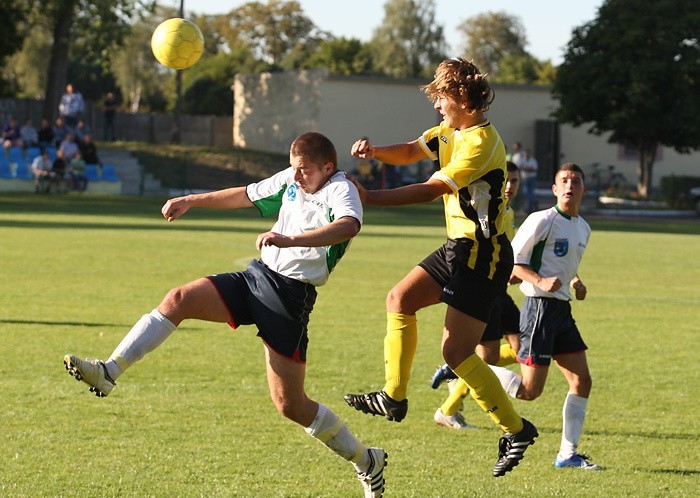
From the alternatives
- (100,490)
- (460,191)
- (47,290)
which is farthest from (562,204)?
(47,290)

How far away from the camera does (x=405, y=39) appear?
10650cm

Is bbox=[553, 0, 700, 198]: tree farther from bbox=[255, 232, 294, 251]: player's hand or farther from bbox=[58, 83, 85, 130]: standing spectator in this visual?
bbox=[255, 232, 294, 251]: player's hand

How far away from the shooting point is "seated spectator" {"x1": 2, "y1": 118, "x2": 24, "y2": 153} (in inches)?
1555

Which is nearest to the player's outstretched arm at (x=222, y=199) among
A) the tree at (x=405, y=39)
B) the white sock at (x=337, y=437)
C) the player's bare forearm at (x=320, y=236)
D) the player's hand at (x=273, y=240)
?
the player's bare forearm at (x=320, y=236)

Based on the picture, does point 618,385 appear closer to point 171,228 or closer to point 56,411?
point 56,411

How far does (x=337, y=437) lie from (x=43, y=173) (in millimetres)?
33030

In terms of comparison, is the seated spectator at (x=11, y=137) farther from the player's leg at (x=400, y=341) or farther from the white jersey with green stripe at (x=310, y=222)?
the white jersey with green stripe at (x=310, y=222)


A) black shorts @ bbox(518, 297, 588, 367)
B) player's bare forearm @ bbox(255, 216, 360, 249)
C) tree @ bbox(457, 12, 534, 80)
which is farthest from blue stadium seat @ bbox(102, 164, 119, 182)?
tree @ bbox(457, 12, 534, 80)

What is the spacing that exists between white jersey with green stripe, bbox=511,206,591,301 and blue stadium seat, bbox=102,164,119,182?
113 feet

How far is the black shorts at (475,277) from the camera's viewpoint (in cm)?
656

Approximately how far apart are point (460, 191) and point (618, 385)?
3885 mm

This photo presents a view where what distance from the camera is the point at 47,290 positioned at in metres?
15.0

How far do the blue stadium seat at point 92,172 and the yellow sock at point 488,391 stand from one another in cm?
3452

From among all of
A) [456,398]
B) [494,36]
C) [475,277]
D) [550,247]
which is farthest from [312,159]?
[494,36]
